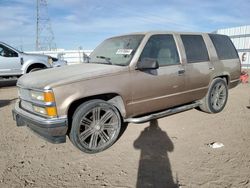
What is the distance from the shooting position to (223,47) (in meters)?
5.57

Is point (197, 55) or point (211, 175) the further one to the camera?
point (197, 55)

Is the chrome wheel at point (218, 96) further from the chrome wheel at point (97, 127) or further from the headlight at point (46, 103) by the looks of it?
the headlight at point (46, 103)

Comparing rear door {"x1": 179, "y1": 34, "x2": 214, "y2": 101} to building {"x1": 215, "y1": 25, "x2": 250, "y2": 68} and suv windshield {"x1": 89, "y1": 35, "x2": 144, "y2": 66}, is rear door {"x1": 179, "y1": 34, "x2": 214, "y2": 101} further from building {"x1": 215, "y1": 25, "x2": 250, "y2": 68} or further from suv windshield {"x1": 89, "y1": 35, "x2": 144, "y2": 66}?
building {"x1": 215, "y1": 25, "x2": 250, "y2": 68}

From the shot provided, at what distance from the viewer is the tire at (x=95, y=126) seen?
342cm

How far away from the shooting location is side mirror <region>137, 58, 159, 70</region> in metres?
3.67

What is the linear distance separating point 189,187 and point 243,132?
2.26 m

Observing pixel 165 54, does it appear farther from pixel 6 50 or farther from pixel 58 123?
pixel 6 50

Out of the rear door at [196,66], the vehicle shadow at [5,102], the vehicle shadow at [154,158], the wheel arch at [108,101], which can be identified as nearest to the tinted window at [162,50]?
the rear door at [196,66]

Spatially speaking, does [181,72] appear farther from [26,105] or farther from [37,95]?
[26,105]

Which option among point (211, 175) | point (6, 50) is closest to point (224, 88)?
point (211, 175)

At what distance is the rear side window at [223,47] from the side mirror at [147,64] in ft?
→ 7.97

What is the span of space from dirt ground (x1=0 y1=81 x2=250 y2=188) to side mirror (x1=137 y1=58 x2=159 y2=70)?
132cm

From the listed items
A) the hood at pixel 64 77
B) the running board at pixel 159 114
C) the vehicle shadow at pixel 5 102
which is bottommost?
the vehicle shadow at pixel 5 102

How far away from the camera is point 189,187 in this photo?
8.75ft
